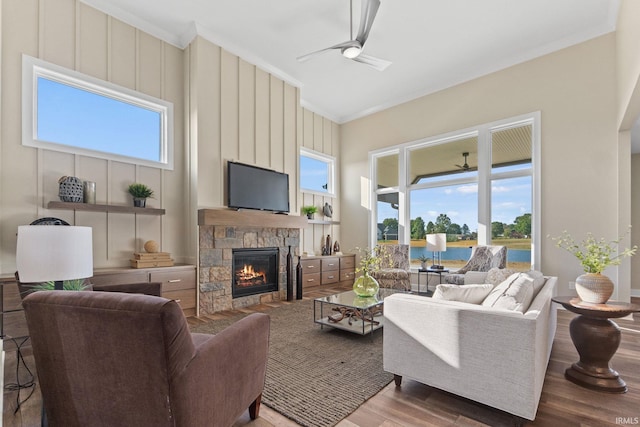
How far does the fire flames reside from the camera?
4.44 metres

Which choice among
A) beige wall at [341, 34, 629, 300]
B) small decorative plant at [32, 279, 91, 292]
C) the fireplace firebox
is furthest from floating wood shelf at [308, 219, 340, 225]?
small decorative plant at [32, 279, 91, 292]

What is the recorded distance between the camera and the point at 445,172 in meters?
5.58

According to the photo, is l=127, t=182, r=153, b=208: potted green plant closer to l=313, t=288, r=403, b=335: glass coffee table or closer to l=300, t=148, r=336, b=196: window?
l=313, t=288, r=403, b=335: glass coffee table

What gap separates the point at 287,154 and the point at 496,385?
14.6 ft

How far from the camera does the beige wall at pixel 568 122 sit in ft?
12.9

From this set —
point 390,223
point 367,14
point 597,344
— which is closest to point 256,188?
point 367,14

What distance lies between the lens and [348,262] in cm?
640

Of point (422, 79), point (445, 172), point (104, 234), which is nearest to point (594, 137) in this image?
point (445, 172)

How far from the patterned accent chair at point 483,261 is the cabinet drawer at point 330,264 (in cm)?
214

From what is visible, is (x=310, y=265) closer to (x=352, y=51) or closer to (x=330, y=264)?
(x=330, y=264)

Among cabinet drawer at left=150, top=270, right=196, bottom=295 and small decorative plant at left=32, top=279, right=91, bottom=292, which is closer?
small decorative plant at left=32, top=279, right=91, bottom=292

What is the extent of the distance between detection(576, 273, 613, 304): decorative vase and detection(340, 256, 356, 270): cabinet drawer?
14.1 ft

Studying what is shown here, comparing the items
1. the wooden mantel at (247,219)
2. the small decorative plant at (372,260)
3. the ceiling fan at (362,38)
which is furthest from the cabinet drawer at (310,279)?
the ceiling fan at (362,38)

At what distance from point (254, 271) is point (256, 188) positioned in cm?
129
